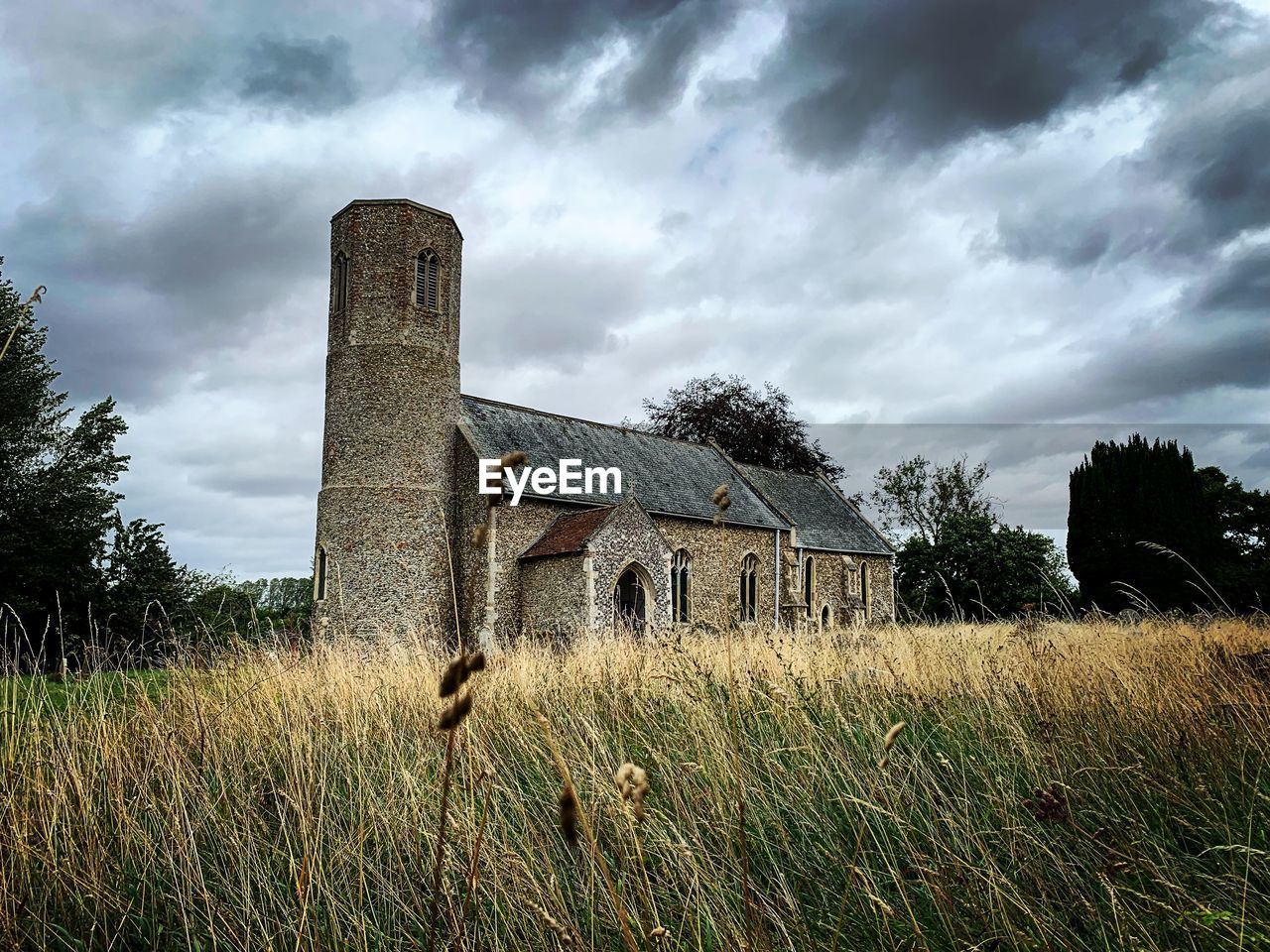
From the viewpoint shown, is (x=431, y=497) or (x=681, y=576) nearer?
(x=431, y=497)

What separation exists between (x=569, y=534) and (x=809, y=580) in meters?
12.4

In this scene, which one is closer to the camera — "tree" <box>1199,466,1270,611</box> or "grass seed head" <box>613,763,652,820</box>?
"grass seed head" <box>613,763,652,820</box>

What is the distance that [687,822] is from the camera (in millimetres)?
3770

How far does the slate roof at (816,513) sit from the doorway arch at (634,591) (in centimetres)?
945

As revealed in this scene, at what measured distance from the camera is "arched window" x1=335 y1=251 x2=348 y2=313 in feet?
77.2

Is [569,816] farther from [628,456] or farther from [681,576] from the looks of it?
[628,456]

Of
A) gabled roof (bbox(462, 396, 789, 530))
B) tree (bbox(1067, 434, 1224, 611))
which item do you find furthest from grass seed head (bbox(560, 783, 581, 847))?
tree (bbox(1067, 434, 1224, 611))

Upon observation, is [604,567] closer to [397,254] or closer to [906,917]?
[397,254]

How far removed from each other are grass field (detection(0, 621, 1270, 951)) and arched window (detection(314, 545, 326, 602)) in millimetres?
16883

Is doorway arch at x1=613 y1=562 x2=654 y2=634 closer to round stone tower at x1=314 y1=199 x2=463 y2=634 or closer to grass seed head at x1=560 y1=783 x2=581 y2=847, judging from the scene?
round stone tower at x1=314 y1=199 x2=463 y2=634

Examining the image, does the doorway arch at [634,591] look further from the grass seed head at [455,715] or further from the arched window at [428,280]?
the grass seed head at [455,715]

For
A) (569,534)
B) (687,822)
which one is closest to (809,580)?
(569,534)

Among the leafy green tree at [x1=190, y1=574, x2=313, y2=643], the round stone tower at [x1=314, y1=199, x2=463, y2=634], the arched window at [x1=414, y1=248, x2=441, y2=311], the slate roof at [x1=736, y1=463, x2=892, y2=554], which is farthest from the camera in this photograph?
the slate roof at [x1=736, y1=463, x2=892, y2=554]

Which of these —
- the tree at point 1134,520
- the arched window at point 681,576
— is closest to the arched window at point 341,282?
the arched window at point 681,576
